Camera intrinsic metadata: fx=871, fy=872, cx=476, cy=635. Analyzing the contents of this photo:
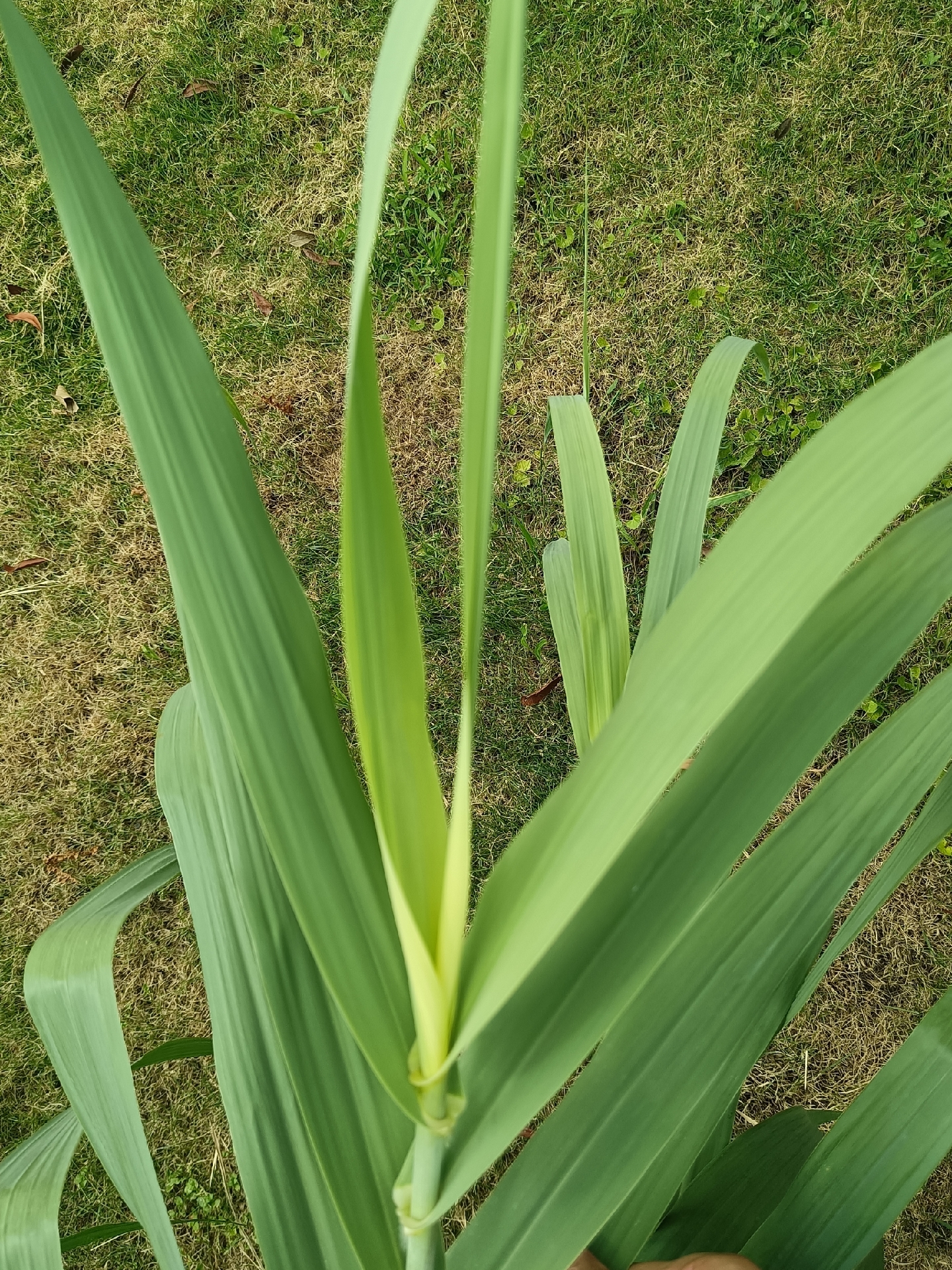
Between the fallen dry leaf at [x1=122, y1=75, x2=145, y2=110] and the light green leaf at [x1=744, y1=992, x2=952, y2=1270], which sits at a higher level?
the fallen dry leaf at [x1=122, y1=75, x2=145, y2=110]

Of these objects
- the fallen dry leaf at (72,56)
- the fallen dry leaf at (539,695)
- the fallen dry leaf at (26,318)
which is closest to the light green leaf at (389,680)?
the fallen dry leaf at (539,695)

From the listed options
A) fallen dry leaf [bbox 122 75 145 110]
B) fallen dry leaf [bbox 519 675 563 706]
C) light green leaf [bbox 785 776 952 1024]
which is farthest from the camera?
fallen dry leaf [bbox 122 75 145 110]

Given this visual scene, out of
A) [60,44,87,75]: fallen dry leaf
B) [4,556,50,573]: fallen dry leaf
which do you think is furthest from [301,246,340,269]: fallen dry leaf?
[4,556,50,573]: fallen dry leaf

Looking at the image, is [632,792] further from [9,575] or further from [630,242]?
[9,575]

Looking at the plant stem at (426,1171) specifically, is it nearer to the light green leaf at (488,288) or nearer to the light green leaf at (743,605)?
the light green leaf at (743,605)

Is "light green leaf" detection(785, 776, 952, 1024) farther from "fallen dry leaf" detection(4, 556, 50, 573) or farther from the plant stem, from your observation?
"fallen dry leaf" detection(4, 556, 50, 573)

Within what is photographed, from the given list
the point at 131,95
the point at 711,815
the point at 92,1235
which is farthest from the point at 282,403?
the point at 711,815
